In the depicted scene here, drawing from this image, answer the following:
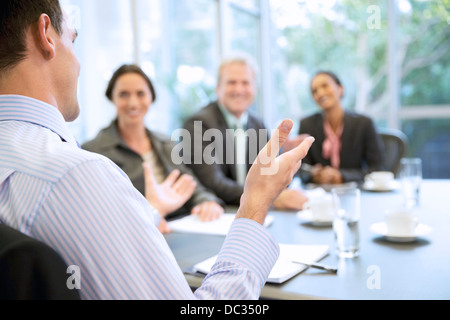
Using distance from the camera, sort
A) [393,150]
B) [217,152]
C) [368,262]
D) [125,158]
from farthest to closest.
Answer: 1. [393,150]
2. [217,152]
3. [125,158]
4. [368,262]

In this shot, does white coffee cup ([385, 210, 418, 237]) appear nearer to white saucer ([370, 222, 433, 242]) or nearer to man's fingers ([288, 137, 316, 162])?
white saucer ([370, 222, 433, 242])

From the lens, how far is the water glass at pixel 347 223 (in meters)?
1.21

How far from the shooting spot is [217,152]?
8.35 ft

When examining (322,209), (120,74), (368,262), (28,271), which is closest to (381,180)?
(322,209)

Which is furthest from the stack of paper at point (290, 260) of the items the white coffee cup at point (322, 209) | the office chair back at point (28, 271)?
the office chair back at point (28, 271)

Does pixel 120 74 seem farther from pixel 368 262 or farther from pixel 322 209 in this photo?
pixel 368 262

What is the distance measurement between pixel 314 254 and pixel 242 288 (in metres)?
0.54

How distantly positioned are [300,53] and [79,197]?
516 centimetres

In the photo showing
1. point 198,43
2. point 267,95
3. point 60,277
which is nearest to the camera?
point 60,277

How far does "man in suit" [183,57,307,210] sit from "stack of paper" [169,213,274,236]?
0.55 m
